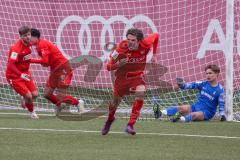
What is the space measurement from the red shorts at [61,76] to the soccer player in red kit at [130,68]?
11.4ft

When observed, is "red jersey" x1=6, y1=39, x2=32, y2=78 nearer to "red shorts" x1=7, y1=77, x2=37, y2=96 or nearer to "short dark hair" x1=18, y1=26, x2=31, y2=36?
"red shorts" x1=7, y1=77, x2=37, y2=96

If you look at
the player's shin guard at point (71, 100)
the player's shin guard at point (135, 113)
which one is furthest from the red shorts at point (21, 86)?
the player's shin guard at point (135, 113)

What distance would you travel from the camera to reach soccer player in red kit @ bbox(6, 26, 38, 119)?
14.1 m

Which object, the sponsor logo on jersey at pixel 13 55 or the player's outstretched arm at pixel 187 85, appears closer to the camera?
the player's outstretched arm at pixel 187 85

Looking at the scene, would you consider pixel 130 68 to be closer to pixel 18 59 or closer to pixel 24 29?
pixel 24 29

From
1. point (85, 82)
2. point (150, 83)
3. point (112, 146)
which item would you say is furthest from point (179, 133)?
point (85, 82)

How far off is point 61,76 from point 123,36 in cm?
232

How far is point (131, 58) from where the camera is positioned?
11398 mm

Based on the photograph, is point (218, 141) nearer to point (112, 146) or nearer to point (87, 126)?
point (112, 146)

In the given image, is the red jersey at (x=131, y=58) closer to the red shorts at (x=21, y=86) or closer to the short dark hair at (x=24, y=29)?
the short dark hair at (x=24, y=29)

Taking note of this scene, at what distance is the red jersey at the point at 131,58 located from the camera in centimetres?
1116

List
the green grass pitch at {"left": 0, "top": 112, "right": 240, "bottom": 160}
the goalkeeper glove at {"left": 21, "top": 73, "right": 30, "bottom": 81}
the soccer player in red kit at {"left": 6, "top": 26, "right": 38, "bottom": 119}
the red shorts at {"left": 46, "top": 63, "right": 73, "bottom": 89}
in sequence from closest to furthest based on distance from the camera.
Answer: the green grass pitch at {"left": 0, "top": 112, "right": 240, "bottom": 160} < the soccer player in red kit at {"left": 6, "top": 26, "right": 38, "bottom": 119} < the goalkeeper glove at {"left": 21, "top": 73, "right": 30, "bottom": 81} < the red shorts at {"left": 46, "top": 63, "right": 73, "bottom": 89}

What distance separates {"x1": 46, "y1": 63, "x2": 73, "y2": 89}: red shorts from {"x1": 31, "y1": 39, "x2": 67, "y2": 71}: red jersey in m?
0.12

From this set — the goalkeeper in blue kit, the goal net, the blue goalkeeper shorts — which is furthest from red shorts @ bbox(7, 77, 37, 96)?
the blue goalkeeper shorts
